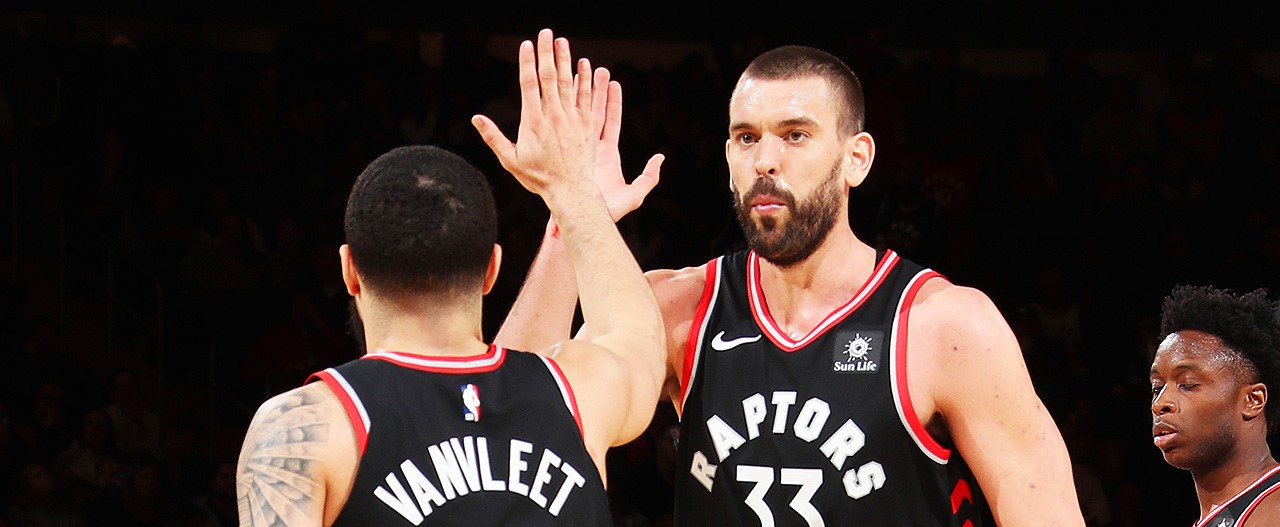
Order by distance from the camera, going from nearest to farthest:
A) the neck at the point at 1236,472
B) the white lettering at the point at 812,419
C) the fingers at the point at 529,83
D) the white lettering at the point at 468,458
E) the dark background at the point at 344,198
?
the white lettering at the point at 468,458 < the fingers at the point at 529,83 < the white lettering at the point at 812,419 < the neck at the point at 1236,472 < the dark background at the point at 344,198

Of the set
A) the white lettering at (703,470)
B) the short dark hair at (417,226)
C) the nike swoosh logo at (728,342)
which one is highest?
→ the short dark hair at (417,226)

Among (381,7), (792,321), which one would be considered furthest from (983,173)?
(792,321)

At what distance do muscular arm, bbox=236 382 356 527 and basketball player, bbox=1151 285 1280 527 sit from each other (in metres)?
2.74

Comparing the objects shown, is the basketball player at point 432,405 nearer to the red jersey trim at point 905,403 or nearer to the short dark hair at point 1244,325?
the red jersey trim at point 905,403

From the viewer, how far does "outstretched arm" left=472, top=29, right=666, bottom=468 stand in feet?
9.18

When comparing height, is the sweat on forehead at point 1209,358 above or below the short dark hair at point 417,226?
below

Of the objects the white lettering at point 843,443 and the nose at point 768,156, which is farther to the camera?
the nose at point 768,156

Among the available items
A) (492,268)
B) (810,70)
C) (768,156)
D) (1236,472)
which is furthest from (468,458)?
(1236,472)

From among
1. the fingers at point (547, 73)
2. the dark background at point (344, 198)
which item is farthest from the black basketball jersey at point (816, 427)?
the dark background at point (344, 198)

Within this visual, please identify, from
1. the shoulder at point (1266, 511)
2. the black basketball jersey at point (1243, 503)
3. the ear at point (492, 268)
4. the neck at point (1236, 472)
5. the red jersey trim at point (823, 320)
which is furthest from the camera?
the neck at point (1236, 472)

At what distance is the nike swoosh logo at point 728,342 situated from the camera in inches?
141

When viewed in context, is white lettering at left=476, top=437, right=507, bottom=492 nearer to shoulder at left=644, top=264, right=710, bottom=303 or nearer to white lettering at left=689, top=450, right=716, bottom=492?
white lettering at left=689, top=450, right=716, bottom=492

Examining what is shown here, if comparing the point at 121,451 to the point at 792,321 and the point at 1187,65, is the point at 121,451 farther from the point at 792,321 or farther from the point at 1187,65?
the point at 1187,65

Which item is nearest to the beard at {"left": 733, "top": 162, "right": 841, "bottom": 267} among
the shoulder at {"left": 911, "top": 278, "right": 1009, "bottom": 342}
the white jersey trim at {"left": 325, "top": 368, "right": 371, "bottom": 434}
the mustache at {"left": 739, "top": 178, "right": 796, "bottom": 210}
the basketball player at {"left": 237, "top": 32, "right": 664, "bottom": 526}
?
the mustache at {"left": 739, "top": 178, "right": 796, "bottom": 210}
